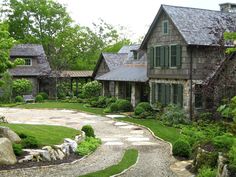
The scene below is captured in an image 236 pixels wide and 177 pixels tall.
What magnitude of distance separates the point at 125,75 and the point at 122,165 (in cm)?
2141

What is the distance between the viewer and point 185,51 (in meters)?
27.2

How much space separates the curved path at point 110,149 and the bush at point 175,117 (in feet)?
8.26

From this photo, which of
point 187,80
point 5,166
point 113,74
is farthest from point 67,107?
point 5,166

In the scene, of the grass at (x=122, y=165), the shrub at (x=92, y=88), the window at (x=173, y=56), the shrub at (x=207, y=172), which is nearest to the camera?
the shrub at (x=207, y=172)

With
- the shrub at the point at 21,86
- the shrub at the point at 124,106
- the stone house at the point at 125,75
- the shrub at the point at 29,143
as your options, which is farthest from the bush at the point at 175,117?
the shrub at the point at 21,86

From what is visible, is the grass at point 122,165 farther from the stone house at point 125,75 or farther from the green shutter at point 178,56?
the stone house at point 125,75

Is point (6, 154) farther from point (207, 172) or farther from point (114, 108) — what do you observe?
point (114, 108)

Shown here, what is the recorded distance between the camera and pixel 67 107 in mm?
38375

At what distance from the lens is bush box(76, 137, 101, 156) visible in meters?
17.4

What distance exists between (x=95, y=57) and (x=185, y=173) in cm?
5122

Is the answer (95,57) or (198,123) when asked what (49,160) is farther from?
(95,57)

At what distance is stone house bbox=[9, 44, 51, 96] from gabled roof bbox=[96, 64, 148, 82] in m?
11.9

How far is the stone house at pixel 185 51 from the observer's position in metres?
27.0

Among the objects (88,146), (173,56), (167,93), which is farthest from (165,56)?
(88,146)
